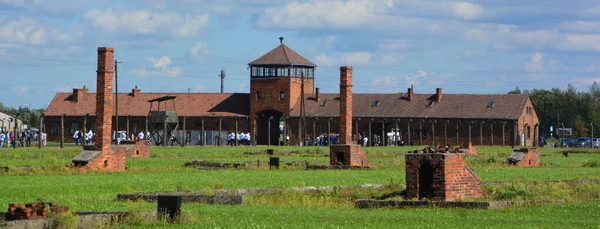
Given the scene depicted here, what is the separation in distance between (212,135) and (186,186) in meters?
66.5

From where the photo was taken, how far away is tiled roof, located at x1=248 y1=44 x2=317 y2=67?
92750mm

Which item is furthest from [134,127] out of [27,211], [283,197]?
[27,211]

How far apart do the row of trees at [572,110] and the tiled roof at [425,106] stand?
27467mm

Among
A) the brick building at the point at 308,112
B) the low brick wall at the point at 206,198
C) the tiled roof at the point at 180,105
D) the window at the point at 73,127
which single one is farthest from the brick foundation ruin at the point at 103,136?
the window at the point at 73,127

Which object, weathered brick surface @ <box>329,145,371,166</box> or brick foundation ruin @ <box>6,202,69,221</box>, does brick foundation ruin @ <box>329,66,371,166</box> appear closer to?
weathered brick surface @ <box>329,145,371,166</box>

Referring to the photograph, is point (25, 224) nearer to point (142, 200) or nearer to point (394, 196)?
point (142, 200)

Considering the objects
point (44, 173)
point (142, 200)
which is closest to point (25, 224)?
point (142, 200)

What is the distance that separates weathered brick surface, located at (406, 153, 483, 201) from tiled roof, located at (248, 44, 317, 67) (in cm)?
6843

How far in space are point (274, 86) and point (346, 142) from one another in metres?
52.4

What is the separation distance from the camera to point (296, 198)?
24266 millimetres

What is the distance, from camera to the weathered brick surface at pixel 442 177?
930 inches

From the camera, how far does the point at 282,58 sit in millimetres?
93000

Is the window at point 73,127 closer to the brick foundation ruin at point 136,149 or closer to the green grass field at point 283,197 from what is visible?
the brick foundation ruin at point 136,149

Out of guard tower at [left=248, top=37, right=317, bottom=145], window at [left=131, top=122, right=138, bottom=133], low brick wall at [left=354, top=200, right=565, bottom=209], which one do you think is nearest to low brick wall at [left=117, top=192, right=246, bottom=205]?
low brick wall at [left=354, top=200, right=565, bottom=209]
